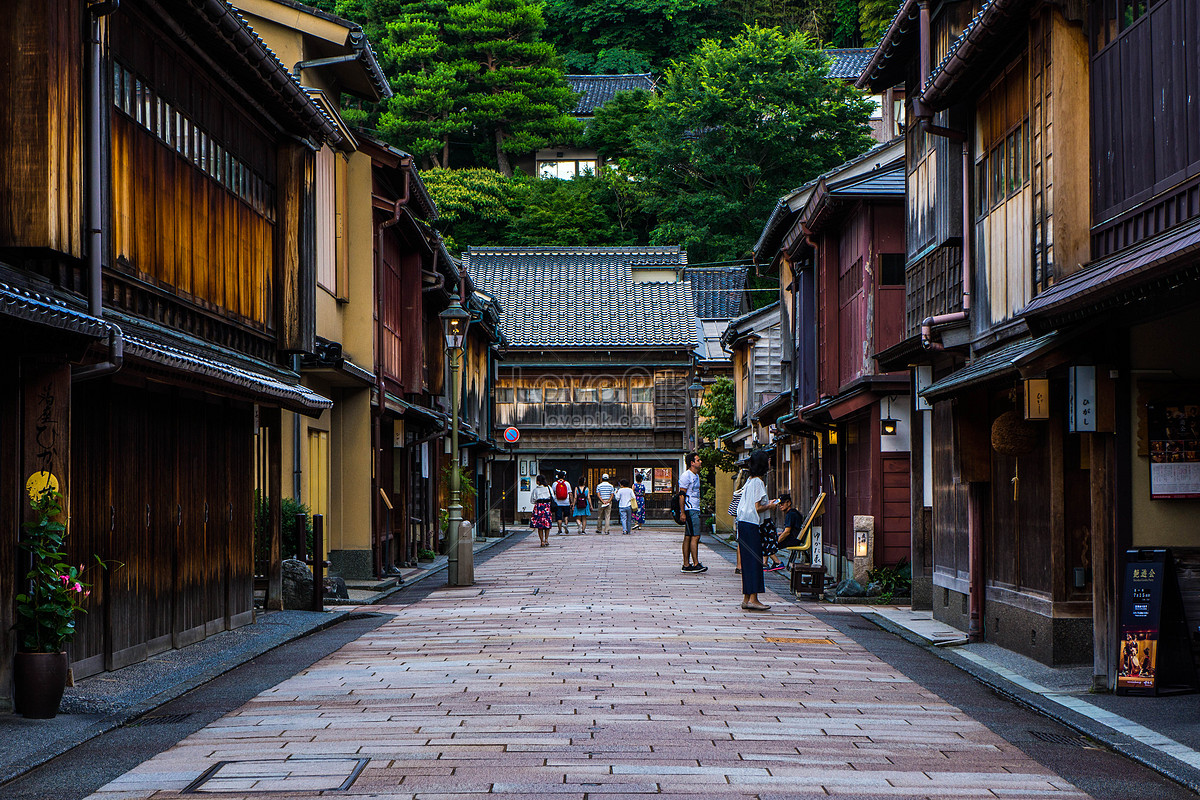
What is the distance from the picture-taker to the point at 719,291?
194ft

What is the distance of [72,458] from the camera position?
10586mm

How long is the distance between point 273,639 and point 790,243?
16207 mm

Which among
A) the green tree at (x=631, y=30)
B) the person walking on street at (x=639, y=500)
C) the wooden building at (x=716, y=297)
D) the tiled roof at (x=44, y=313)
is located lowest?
the person walking on street at (x=639, y=500)

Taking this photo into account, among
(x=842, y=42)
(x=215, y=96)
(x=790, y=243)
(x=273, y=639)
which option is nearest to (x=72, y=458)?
(x=273, y=639)

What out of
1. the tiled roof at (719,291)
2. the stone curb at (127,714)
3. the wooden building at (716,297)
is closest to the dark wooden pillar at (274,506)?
the stone curb at (127,714)

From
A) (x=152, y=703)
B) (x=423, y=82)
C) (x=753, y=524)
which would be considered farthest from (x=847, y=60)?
(x=152, y=703)

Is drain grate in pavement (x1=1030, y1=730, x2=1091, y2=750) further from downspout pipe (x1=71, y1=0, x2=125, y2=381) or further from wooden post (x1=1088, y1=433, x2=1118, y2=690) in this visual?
downspout pipe (x1=71, y1=0, x2=125, y2=381)

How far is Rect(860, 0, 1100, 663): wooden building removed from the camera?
1096cm

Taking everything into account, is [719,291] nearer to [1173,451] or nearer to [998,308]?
[998,308]

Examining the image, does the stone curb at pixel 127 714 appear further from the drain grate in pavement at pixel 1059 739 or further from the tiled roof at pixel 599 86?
the tiled roof at pixel 599 86

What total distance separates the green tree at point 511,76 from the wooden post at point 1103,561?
50.5 m

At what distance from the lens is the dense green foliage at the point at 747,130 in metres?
51.3

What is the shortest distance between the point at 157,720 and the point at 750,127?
45.3 metres

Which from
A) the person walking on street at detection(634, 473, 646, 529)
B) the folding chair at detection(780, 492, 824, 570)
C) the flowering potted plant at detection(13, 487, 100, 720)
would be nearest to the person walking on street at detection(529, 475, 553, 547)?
the person walking on street at detection(634, 473, 646, 529)
